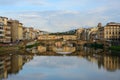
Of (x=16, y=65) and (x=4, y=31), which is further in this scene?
Answer: (x=4, y=31)

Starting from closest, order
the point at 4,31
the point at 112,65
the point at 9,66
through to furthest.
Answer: the point at 9,66 < the point at 112,65 < the point at 4,31

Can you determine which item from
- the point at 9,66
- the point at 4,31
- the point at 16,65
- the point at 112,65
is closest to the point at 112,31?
the point at 4,31

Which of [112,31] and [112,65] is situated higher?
[112,31]

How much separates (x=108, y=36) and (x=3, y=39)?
2838 centimetres

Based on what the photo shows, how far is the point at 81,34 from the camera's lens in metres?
126

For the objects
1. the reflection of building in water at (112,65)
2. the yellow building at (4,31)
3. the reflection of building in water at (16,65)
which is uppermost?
the yellow building at (4,31)

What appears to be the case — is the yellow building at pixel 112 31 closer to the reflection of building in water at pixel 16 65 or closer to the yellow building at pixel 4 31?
the yellow building at pixel 4 31

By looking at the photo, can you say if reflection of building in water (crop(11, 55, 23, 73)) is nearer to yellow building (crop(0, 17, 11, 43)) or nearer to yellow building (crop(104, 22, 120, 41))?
yellow building (crop(0, 17, 11, 43))

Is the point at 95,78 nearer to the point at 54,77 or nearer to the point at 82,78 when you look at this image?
the point at 82,78

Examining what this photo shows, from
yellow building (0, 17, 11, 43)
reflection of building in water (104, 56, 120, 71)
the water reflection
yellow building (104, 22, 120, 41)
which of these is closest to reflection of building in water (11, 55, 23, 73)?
the water reflection

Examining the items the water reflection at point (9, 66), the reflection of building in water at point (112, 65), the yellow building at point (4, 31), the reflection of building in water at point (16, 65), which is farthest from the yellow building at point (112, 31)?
the reflection of building in water at point (16, 65)

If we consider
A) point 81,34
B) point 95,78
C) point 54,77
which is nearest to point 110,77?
point 95,78

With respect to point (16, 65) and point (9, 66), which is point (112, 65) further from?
point (9, 66)

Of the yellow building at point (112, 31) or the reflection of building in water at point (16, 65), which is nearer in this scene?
the reflection of building in water at point (16, 65)
